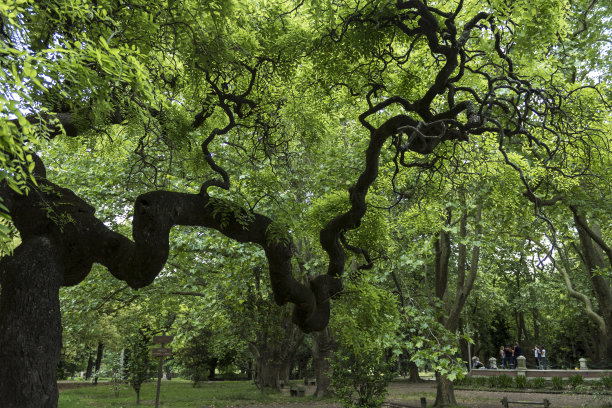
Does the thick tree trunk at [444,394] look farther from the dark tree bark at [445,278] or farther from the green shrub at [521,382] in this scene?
the green shrub at [521,382]

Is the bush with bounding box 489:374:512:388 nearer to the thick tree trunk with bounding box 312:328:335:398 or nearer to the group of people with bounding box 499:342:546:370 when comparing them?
the group of people with bounding box 499:342:546:370

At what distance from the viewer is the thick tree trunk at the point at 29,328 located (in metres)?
4.69

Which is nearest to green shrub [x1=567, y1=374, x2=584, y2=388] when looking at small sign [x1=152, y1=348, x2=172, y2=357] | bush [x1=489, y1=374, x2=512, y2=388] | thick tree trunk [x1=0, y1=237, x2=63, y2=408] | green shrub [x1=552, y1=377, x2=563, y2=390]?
green shrub [x1=552, y1=377, x2=563, y2=390]

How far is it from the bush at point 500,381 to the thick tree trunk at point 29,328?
2386 cm

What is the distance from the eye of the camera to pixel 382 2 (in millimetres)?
5828

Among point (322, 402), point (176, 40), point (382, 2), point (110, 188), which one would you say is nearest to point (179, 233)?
point (110, 188)

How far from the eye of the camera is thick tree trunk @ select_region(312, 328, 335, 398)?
1845 centimetres

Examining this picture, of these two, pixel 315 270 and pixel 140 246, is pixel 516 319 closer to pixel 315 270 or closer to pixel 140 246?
pixel 315 270

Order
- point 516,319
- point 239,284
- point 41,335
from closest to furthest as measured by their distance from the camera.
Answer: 1. point 41,335
2. point 239,284
3. point 516,319

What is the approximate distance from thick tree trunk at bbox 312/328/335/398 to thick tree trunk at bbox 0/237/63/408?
14.0 metres

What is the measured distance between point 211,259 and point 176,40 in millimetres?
8076

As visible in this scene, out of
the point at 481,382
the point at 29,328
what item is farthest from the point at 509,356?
the point at 29,328

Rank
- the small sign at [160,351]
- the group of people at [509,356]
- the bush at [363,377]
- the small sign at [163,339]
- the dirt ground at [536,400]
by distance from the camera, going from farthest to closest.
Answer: the group of people at [509,356] → the dirt ground at [536,400] → the small sign at [163,339] → the small sign at [160,351] → the bush at [363,377]

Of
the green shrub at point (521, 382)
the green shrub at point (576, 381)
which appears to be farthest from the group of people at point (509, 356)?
the green shrub at point (576, 381)
